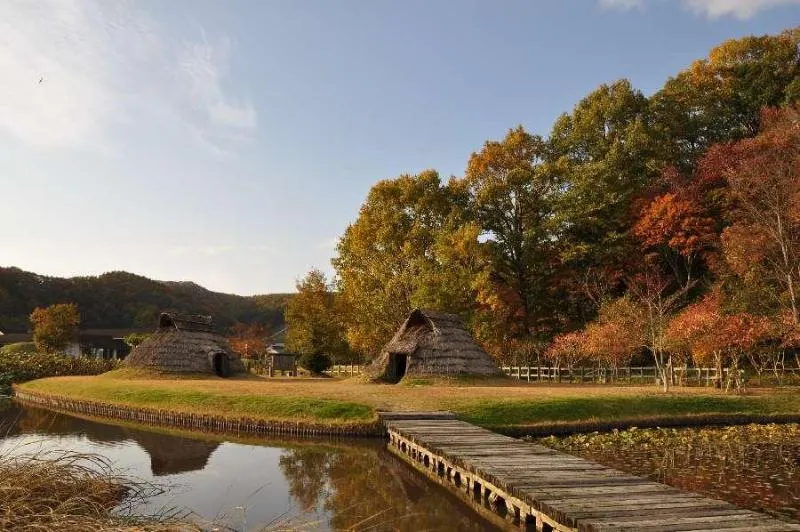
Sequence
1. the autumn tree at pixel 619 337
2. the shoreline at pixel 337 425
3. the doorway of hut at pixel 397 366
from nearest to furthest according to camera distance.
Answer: the shoreline at pixel 337 425, the autumn tree at pixel 619 337, the doorway of hut at pixel 397 366

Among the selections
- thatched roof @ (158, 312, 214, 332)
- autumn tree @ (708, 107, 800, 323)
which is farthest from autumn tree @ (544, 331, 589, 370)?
thatched roof @ (158, 312, 214, 332)

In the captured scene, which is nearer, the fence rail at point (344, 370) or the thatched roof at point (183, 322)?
the thatched roof at point (183, 322)

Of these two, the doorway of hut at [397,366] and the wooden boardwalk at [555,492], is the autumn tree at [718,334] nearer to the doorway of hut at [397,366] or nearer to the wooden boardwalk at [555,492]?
the doorway of hut at [397,366]

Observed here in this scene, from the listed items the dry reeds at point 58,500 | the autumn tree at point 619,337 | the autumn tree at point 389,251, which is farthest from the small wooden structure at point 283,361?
the dry reeds at point 58,500

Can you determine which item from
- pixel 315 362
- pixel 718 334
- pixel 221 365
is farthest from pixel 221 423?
pixel 315 362

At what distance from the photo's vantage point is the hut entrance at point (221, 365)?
130ft

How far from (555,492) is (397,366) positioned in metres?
23.5

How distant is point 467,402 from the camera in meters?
22.2

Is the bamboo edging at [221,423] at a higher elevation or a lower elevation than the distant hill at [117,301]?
lower

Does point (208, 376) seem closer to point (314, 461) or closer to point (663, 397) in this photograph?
point (314, 461)

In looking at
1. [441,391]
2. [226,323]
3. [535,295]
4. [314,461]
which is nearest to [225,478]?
[314,461]

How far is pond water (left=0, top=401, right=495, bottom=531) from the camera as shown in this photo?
436 inches

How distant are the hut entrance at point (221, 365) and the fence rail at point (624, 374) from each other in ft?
62.2

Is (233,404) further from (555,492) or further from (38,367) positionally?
(38,367)
